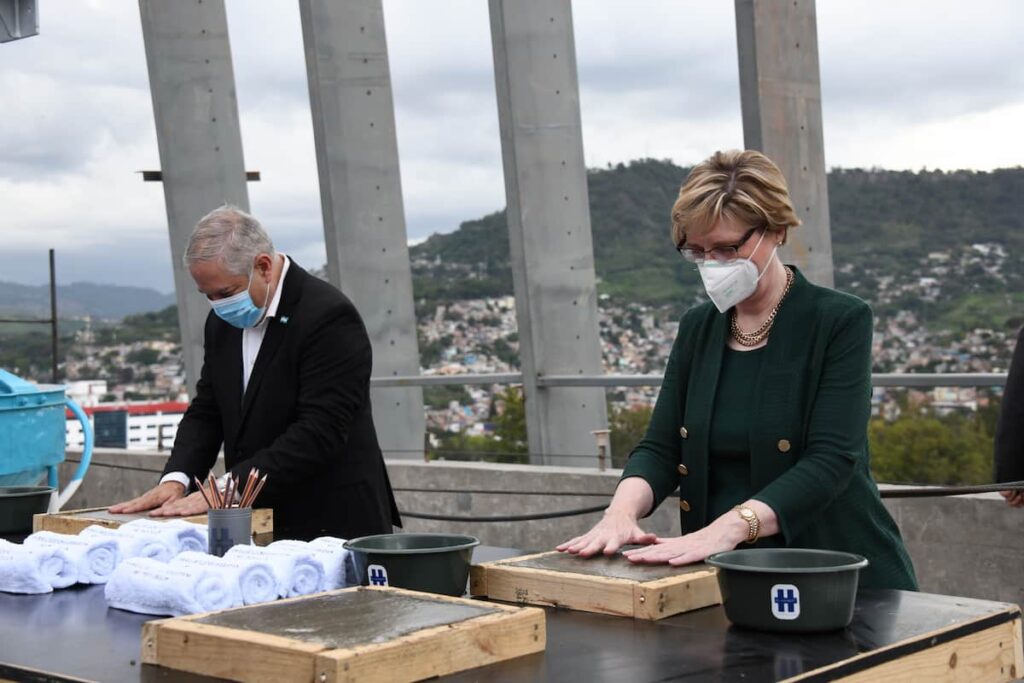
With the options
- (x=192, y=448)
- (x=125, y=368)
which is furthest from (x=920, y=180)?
(x=192, y=448)

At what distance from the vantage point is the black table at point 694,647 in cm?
211

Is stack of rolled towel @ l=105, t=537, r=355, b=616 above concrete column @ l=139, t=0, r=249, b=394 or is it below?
below

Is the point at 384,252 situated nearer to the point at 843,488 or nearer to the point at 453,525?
the point at 453,525

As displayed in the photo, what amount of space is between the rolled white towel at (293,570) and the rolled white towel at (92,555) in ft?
1.40

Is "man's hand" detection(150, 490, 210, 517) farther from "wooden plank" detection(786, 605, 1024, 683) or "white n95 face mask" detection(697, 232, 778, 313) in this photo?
"wooden plank" detection(786, 605, 1024, 683)

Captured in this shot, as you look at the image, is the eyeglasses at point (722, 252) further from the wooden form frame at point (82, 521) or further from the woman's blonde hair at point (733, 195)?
the wooden form frame at point (82, 521)

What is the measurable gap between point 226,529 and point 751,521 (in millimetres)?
1078

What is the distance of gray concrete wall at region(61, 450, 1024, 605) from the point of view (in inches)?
198

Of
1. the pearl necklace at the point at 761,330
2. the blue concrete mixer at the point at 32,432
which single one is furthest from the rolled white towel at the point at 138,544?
the blue concrete mixer at the point at 32,432

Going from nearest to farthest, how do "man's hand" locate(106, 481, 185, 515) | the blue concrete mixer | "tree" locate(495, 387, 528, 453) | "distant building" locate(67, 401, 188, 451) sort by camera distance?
"man's hand" locate(106, 481, 185, 515) < the blue concrete mixer < "distant building" locate(67, 401, 188, 451) < "tree" locate(495, 387, 528, 453)

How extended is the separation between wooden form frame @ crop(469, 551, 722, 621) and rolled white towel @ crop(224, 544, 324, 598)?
Answer: 28cm

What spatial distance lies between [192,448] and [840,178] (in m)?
16.2

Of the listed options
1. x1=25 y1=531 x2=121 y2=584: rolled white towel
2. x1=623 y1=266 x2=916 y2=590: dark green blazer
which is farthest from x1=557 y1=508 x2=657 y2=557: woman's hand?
x1=25 y1=531 x2=121 y2=584: rolled white towel

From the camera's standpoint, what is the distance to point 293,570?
2662 mm
